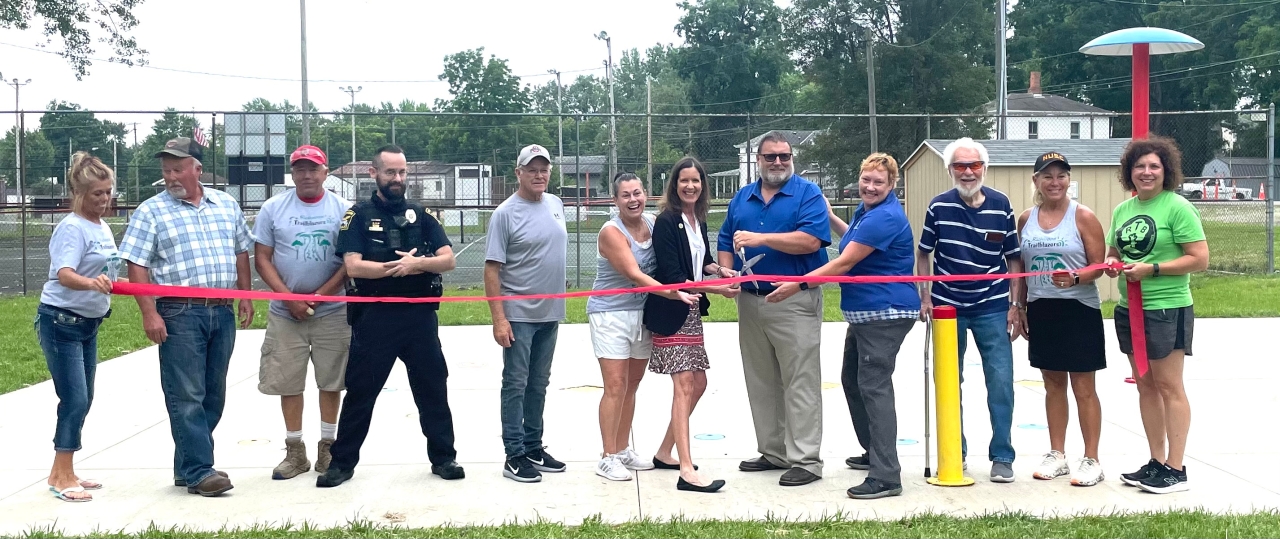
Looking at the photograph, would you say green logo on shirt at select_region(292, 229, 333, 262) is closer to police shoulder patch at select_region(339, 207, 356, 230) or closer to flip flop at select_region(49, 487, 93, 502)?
police shoulder patch at select_region(339, 207, 356, 230)

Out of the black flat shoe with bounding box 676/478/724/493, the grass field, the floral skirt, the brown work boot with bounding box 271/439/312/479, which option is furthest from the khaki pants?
the grass field

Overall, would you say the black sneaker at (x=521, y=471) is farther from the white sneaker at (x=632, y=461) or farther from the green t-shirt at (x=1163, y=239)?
the green t-shirt at (x=1163, y=239)

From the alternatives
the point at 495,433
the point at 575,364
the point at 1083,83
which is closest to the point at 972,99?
the point at 1083,83

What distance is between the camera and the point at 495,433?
688 cm

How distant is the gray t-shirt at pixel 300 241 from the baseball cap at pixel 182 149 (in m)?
0.42

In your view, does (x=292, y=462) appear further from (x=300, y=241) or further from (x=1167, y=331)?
(x=1167, y=331)

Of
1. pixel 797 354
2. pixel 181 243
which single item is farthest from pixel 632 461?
pixel 181 243

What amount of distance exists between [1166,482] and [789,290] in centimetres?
196

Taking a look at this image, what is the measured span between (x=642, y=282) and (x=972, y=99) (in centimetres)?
4276

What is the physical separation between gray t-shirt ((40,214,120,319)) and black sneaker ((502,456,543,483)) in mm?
2084

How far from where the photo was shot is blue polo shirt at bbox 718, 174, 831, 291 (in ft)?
18.2

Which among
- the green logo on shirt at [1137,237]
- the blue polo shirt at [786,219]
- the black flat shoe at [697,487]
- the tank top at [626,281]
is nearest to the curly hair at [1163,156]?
the green logo on shirt at [1137,237]

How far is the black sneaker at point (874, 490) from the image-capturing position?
5266mm

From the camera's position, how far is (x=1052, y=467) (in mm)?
5617
